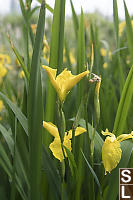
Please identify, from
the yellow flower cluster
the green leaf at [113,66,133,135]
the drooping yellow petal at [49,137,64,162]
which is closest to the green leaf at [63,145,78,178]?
the drooping yellow petal at [49,137,64,162]

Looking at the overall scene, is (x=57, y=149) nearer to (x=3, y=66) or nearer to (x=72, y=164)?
(x=72, y=164)

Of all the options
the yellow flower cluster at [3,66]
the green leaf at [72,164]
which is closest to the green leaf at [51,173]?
the green leaf at [72,164]

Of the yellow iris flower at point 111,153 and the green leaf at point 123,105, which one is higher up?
the green leaf at point 123,105

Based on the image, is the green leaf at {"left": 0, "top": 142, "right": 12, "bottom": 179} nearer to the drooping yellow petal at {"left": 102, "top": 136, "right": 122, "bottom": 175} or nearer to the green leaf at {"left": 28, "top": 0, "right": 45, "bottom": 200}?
the green leaf at {"left": 28, "top": 0, "right": 45, "bottom": 200}

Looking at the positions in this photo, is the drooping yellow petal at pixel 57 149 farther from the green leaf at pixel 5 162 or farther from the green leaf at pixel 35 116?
the green leaf at pixel 5 162

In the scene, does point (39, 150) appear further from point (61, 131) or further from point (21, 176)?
point (21, 176)

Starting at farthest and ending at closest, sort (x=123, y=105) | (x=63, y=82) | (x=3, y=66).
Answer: (x=3, y=66) < (x=123, y=105) < (x=63, y=82)

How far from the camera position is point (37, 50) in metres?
0.42

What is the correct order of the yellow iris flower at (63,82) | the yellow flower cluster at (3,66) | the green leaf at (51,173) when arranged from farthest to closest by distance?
the yellow flower cluster at (3,66), the green leaf at (51,173), the yellow iris flower at (63,82)

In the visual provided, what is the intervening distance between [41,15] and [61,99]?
0.45 ft

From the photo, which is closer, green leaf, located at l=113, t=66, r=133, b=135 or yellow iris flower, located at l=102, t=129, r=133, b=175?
yellow iris flower, located at l=102, t=129, r=133, b=175

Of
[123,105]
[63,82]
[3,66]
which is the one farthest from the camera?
[3,66]

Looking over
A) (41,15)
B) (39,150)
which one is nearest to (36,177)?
(39,150)

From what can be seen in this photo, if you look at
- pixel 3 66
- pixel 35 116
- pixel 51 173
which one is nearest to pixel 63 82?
pixel 35 116
